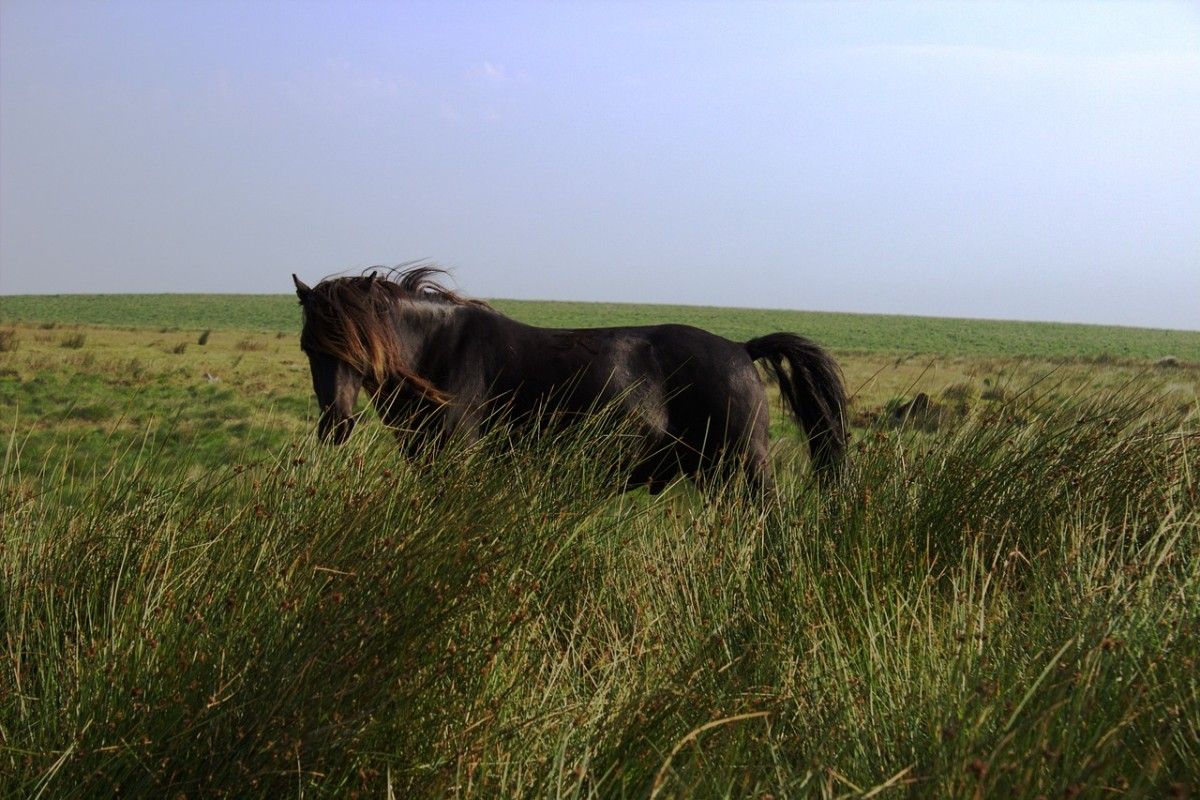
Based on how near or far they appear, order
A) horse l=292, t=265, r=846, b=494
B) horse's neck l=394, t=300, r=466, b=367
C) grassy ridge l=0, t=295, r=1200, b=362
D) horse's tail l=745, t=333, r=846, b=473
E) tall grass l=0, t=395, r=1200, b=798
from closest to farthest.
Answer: tall grass l=0, t=395, r=1200, b=798 < horse l=292, t=265, r=846, b=494 < horse's neck l=394, t=300, r=466, b=367 < horse's tail l=745, t=333, r=846, b=473 < grassy ridge l=0, t=295, r=1200, b=362

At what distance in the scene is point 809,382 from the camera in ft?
20.3

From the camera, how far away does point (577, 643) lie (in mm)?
3508

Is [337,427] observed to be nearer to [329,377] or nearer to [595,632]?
[329,377]

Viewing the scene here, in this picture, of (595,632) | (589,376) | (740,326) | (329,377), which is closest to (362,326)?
(329,377)

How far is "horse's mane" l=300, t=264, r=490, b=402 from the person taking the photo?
520 centimetres

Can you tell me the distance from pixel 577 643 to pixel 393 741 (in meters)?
1.11

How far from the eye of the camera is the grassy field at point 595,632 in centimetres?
224

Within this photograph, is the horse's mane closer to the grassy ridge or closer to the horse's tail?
the horse's tail

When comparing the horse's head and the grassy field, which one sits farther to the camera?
the horse's head

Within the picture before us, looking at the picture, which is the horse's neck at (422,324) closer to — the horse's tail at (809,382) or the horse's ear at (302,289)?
the horse's ear at (302,289)

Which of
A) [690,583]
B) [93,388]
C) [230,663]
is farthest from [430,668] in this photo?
[93,388]

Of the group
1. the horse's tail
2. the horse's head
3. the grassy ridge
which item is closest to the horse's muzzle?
the horse's head

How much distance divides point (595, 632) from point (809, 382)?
308 centimetres

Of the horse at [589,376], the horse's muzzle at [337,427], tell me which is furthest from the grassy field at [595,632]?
the horse at [589,376]
